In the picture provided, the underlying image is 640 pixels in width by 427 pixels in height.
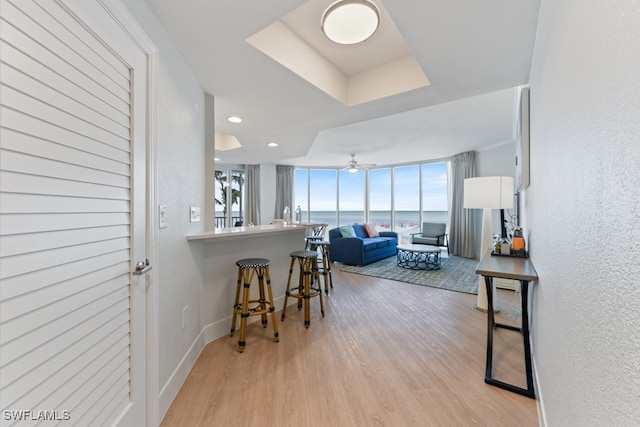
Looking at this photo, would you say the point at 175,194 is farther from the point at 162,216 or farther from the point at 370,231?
the point at 370,231

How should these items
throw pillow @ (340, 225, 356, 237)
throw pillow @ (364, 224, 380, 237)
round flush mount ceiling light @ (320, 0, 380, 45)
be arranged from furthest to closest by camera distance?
throw pillow @ (364, 224, 380, 237)
throw pillow @ (340, 225, 356, 237)
round flush mount ceiling light @ (320, 0, 380, 45)

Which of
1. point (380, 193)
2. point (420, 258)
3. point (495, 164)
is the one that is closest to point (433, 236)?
point (420, 258)

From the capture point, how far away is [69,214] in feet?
2.81

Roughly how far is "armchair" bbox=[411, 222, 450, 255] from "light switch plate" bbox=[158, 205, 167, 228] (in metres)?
5.93

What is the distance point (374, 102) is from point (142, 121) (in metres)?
1.95

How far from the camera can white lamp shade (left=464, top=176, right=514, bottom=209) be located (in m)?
2.53

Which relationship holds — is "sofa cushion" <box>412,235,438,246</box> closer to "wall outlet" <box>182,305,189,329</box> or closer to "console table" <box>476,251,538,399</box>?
"console table" <box>476,251,538,399</box>

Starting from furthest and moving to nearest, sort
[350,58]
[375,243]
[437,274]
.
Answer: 1. [375,243]
2. [437,274]
3. [350,58]

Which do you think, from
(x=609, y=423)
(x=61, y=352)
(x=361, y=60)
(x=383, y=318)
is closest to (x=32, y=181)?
(x=61, y=352)

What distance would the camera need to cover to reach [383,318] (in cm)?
285

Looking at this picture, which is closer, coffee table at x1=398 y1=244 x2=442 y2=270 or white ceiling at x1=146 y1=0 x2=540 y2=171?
white ceiling at x1=146 y1=0 x2=540 y2=171

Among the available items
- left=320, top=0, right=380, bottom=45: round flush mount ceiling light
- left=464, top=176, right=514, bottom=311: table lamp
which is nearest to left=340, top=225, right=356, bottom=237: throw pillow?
left=464, top=176, right=514, bottom=311: table lamp

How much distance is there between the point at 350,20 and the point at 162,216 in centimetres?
161

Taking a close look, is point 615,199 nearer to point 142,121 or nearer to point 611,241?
point 611,241
